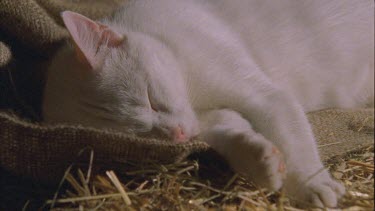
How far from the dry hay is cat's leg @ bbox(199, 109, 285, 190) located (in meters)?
0.03

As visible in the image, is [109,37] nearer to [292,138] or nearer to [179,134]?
[179,134]

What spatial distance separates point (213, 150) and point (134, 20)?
48 centimetres

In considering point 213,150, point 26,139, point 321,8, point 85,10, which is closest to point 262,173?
point 213,150

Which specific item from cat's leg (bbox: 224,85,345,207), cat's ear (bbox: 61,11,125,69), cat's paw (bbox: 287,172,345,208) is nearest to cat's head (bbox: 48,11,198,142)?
cat's ear (bbox: 61,11,125,69)

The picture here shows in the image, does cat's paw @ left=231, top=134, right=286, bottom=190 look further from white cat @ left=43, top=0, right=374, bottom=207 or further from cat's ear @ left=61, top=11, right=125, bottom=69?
cat's ear @ left=61, top=11, right=125, bottom=69

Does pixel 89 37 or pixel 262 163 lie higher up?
pixel 89 37

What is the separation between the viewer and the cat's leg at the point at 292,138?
0.94 m

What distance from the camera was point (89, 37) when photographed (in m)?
1.05

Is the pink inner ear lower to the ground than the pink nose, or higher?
higher

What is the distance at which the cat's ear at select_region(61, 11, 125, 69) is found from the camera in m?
0.99

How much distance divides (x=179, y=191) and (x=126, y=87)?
0.28 meters

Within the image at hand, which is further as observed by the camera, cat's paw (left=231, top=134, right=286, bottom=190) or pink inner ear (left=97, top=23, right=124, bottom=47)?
pink inner ear (left=97, top=23, right=124, bottom=47)

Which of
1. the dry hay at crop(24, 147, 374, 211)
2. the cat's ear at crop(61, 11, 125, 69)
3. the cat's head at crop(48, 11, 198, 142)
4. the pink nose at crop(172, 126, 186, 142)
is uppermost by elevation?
the cat's ear at crop(61, 11, 125, 69)

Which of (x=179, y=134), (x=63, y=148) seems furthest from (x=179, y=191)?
(x=63, y=148)
